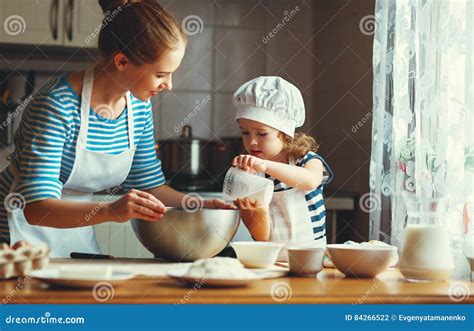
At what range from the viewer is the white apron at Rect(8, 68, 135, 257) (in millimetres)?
1176

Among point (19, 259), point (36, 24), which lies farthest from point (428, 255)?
point (36, 24)

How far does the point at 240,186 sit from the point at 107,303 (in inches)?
15.7

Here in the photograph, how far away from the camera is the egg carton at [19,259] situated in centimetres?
83

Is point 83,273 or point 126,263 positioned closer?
point 83,273

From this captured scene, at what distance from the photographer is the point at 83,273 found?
2.63ft

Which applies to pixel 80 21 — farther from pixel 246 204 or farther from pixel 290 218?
pixel 246 204

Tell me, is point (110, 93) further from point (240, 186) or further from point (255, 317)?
point (255, 317)

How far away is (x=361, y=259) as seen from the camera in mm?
943

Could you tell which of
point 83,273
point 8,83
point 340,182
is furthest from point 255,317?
point 8,83

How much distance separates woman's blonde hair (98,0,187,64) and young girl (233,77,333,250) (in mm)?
278

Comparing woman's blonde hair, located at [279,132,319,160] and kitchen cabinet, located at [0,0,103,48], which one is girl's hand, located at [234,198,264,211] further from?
kitchen cabinet, located at [0,0,103,48]

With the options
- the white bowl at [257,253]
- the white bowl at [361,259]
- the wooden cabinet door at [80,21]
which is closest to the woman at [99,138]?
the white bowl at [257,253]

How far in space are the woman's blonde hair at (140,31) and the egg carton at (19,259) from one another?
1.29 feet

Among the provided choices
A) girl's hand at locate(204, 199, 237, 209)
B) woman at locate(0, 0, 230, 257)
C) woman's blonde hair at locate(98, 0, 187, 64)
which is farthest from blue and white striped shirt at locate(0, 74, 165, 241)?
girl's hand at locate(204, 199, 237, 209)
